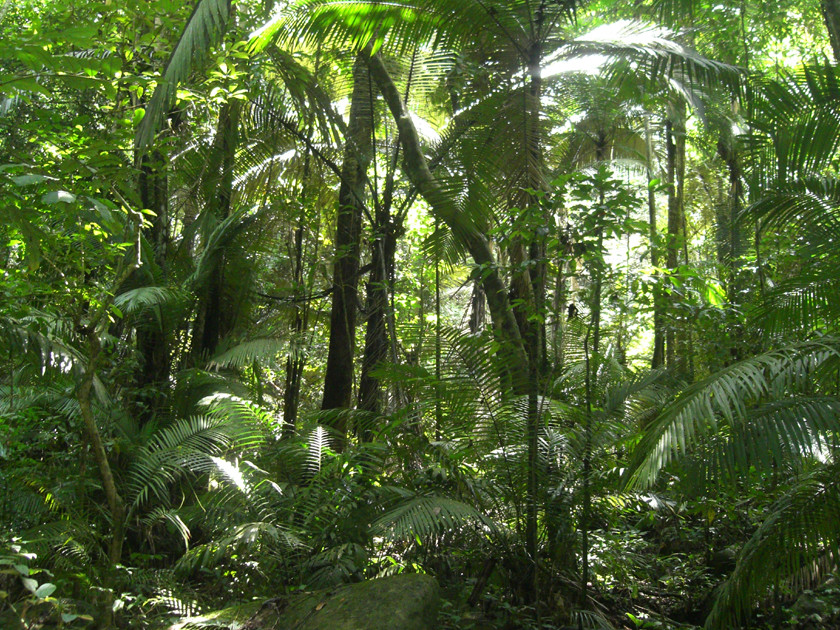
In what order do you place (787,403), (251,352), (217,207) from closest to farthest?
(787,403) < (251,352) < (217,207)

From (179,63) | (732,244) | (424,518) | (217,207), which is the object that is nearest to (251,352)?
(217,207)

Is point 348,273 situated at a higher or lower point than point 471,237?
higher

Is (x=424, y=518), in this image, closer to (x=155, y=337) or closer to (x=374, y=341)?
(x=374, y=341)

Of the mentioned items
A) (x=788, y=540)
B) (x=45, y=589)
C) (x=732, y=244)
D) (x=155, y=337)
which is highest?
(x=732, y=244)

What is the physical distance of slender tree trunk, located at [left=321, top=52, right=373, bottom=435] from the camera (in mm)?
7773

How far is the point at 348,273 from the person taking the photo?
8.05 meters

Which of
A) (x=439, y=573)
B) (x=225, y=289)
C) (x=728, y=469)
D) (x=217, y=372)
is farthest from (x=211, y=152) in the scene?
(x=728, y=469)

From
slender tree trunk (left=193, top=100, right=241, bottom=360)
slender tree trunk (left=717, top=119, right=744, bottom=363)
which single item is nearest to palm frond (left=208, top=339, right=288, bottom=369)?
slender tree trunk (left=193, top=100, right=241, bottom=360)

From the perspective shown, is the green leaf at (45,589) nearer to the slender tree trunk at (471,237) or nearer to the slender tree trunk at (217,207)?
the slender tree trunk at (471,237)

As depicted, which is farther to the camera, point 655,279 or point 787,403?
point 655,279

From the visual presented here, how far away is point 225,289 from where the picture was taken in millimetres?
8500

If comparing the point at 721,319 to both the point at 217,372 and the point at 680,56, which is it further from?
the point at 217,372

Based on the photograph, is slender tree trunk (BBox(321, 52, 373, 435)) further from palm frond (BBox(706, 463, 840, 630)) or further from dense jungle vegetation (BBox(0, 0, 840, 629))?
palm frond (BBox(706, 463, 840, 630))

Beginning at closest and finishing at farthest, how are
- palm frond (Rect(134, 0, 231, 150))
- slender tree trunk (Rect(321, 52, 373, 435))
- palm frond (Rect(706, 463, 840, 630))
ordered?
palm frond (Rect(706, 463, 840, 630)), palm frond (Rect(134, 0, 231, 150)), slender tree trunk (Rect(321, 52, 373, 435))
